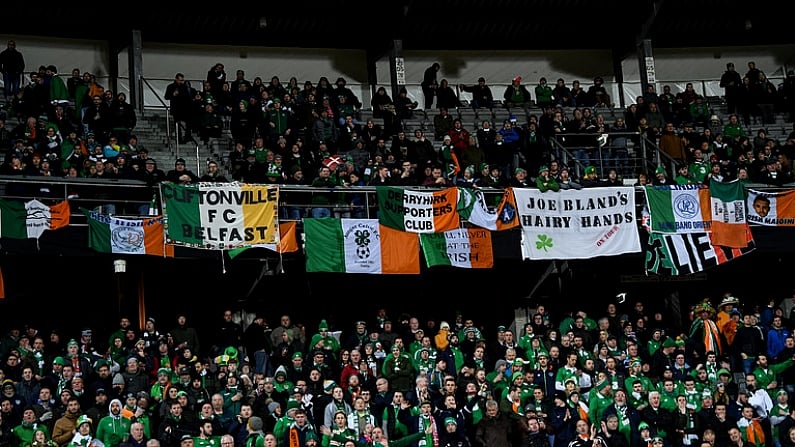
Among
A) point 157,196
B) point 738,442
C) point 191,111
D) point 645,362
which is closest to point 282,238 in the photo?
point 157,196

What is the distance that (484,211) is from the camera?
80.4 ft

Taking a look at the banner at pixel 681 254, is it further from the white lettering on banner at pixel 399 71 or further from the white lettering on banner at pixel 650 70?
the white lettering on banner at pixel 399 71

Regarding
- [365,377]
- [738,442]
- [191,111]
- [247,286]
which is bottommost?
[738,442]

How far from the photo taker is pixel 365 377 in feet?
71.8

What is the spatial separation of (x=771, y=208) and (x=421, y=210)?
262 inches

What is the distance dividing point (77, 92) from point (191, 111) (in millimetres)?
2192

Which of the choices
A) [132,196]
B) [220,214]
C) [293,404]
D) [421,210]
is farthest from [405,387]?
[132,196]

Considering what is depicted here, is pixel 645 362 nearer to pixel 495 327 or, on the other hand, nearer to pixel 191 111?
pixel 495 327

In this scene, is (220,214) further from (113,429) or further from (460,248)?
(113,429)

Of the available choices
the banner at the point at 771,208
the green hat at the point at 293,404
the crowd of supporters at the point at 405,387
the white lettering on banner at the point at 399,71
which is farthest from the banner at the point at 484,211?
the white lettering on banner at the point at 399,71

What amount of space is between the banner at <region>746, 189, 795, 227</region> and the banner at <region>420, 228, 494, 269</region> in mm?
5103

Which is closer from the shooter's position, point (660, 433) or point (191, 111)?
point (660, 433)

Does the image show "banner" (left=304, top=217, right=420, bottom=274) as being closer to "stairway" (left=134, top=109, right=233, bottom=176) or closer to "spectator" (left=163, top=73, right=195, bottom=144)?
"stairway" (left=134, top=109, right=233, bottom=176)

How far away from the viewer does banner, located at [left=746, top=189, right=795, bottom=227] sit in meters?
25.7
